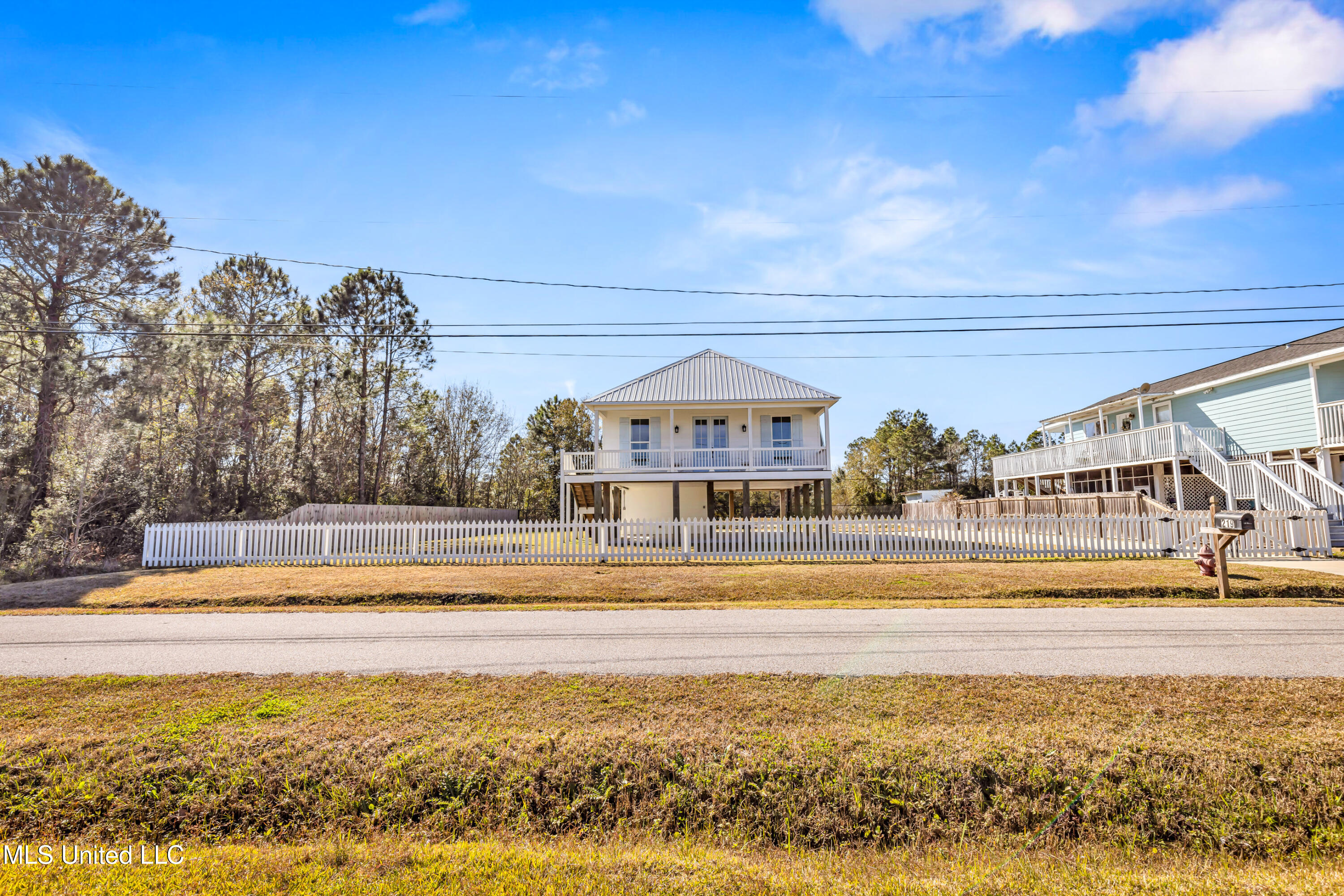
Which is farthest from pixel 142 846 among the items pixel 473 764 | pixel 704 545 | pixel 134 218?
pixel 134 218

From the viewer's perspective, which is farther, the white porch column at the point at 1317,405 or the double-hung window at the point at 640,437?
the double-hung window at the point at 640,437

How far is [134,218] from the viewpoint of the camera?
22.1m

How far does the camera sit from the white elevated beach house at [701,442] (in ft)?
76.0

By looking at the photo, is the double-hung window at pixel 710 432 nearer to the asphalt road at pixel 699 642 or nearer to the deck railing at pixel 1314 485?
the asphalt road at pixel 699 642

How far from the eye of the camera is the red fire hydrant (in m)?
11.4

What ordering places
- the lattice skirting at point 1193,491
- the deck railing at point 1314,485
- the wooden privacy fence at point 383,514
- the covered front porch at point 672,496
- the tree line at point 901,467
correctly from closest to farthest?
the deck railing at point 1314,485, the lattice skirting at point 1193,491, the covered front porch at point 672,496, the wooden privacy fence at point 383,514, the tree line at point 901,467

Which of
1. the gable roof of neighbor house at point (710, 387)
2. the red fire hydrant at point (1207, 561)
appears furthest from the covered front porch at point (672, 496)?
the red fire hydrant at point (1207, 561)

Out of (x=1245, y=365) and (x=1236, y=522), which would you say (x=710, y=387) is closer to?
(x=1236, y=522)

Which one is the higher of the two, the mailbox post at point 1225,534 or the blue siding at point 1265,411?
the blue siding at point 1265,411

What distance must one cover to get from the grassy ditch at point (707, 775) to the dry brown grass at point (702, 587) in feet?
19.3

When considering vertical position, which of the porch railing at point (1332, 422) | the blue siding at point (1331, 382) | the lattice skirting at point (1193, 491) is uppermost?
the blue siding at point (1331, 382)

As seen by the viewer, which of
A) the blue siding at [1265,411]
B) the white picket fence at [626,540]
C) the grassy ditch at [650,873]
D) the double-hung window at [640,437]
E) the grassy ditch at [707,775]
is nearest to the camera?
the grassy ditch at [650,873]

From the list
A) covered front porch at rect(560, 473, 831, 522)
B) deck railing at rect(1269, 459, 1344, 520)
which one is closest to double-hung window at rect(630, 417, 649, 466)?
covered front porch at rect(560, 473, 831, 522)

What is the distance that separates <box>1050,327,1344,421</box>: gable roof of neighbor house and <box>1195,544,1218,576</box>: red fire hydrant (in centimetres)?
1387
